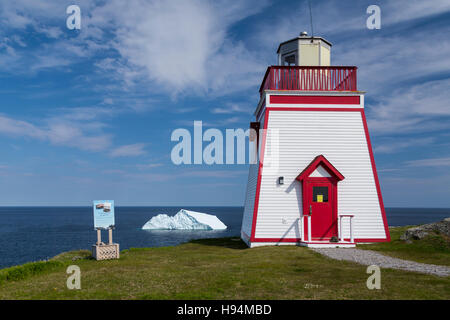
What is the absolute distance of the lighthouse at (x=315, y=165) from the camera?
59.0 ft

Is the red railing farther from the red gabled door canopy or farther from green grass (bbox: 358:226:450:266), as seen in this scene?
green grass (bbox: 358:226:450:266)

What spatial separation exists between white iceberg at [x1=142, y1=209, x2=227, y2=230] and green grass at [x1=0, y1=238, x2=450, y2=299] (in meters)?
75.2

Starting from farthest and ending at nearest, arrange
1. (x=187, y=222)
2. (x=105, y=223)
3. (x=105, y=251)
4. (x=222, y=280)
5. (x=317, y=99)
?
(x=187, y=222) < (x=317, y=99) < (x=105, y=223) < (x=105, y=251) < (x=222, y=280)

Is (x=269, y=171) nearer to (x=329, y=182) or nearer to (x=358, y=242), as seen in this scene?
(x=329, y=182)

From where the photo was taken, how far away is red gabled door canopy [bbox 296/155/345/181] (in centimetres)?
1791

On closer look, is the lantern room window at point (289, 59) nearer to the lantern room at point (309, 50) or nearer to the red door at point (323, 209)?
the lantern room at point (309, 50)

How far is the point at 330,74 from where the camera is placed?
19016 mm

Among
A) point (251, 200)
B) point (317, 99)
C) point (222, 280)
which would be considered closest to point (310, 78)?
point (317, 99)

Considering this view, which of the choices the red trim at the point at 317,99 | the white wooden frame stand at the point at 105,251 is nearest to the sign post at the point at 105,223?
the white wooden frame stand at the point at 105,251

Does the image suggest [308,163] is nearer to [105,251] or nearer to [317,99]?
[317,99]

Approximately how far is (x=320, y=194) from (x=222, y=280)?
9.80 metres

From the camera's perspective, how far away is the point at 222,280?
33.0 feet
